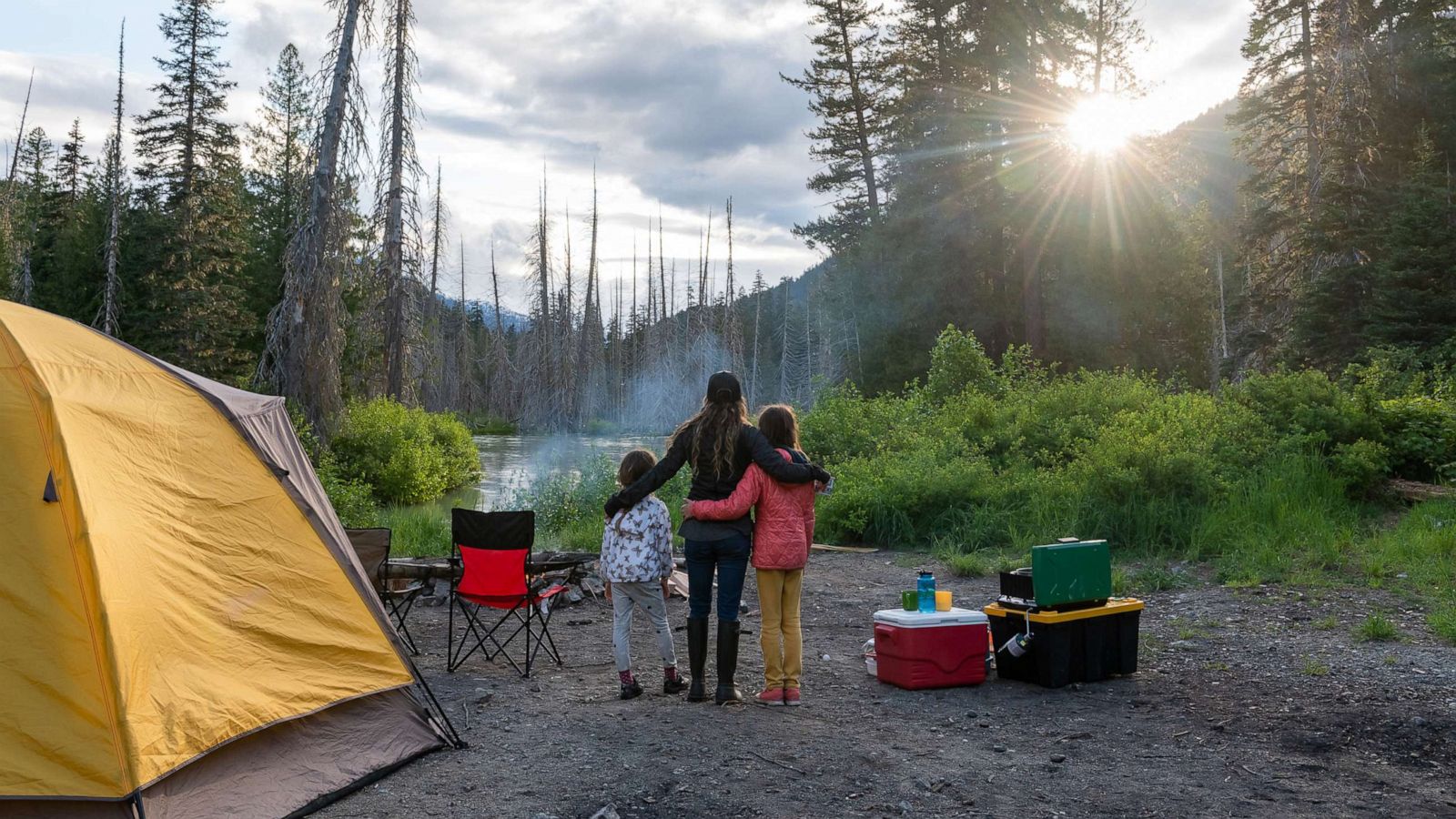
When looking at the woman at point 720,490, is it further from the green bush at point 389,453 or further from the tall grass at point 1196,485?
the green bush at point 389,453

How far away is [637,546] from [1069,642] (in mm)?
2798

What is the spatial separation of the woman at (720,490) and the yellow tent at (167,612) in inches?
64.9

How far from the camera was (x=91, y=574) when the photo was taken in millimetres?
4141

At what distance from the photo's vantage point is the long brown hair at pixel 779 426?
19.2 ft

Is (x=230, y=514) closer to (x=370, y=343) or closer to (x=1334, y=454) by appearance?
(x=1334, y=454)

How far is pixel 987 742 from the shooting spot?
17.1 feet

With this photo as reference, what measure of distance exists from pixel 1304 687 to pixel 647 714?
3977mm

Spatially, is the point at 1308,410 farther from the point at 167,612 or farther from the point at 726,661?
the point at 167,612

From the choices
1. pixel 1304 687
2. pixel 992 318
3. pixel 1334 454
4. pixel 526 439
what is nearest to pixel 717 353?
pixel 526 439

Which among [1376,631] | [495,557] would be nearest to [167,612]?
[495,557]

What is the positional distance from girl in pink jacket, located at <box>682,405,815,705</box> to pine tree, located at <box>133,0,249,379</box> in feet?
89.0

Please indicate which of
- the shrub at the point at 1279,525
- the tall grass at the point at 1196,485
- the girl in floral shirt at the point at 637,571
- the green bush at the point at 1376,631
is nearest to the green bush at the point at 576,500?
the tall grass at the point at 1196,485

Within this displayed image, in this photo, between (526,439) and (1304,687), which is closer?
(1304,687)

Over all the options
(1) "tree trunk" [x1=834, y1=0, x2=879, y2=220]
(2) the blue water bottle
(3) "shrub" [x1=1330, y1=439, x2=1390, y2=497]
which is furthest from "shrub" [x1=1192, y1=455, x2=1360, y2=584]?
(1) "tree trunk" [x1=834, y1=0, x2=879, y2=220]
